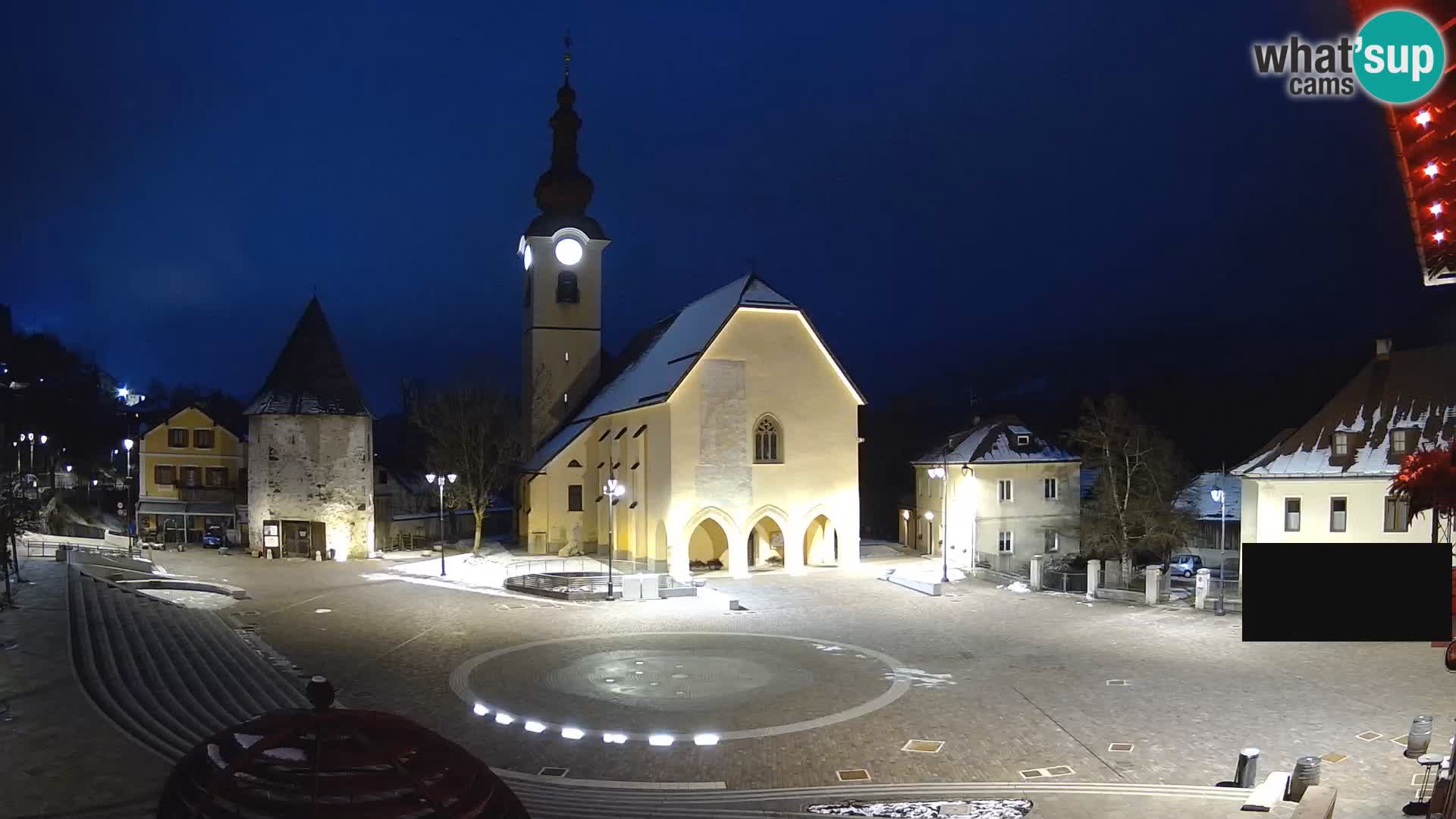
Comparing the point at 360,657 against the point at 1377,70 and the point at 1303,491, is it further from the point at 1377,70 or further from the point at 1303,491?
the point at 1303,491

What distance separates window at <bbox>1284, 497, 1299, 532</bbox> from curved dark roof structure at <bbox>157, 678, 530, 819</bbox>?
3205 centimetres

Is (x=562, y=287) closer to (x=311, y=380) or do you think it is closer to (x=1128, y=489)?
(x=311, y=380)

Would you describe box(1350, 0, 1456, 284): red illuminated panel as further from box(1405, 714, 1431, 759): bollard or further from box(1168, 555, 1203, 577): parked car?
box(1168, 555, 1203, 577): parked car

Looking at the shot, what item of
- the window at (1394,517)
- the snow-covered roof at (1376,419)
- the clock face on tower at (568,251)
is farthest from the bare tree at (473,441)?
the window at (1394,517)

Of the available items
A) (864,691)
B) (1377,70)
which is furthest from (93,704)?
(1377,70)

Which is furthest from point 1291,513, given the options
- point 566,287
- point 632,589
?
point 566,287

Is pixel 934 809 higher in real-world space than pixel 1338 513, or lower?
lower

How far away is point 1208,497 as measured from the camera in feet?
160

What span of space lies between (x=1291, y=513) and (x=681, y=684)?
22.7 metres

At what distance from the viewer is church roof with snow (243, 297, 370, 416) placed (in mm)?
39656

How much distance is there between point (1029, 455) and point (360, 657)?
29.7 metres

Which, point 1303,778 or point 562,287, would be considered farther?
point 562,287

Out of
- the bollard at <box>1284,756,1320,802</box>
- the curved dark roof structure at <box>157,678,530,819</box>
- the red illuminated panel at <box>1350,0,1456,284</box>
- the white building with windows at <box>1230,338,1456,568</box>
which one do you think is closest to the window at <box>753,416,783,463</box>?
the white building with windows at <box>1230,338,1456,568</box>
